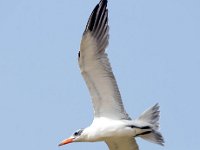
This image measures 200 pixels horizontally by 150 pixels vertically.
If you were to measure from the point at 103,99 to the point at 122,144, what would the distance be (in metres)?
0.91

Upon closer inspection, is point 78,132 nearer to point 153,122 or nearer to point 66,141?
point 66,141

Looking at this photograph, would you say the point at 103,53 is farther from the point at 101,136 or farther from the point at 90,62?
the point at 101,136

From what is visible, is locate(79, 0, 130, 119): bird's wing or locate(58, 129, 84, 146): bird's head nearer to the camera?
locate(79, 0, 130, 119): bird's wing

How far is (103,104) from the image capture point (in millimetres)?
13539

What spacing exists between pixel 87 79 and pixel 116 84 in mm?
512

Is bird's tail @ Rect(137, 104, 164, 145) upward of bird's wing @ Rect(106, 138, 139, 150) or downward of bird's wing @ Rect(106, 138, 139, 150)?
upward

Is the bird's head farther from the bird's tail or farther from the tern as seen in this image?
the bird's tail

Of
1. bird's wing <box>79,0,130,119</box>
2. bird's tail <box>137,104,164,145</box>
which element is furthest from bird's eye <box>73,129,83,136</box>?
bird's tail <box>137,104,164,145</box>

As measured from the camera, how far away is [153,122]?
13711mm

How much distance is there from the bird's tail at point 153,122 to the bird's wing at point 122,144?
1.45 feet

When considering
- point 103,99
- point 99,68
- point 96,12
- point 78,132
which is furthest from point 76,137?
point 96,12

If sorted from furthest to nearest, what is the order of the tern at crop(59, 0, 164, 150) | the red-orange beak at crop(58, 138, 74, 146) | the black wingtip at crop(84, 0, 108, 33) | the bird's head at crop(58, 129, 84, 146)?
the red-orange beak at crop(58, 138, 74, 146) < the bird's head at crop(58, 129, 84, 146) < the black wingtip at crop(84, 0, 108, 33) < the tern at crop(59, 0, 164, 150)

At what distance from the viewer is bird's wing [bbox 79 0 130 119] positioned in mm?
13258

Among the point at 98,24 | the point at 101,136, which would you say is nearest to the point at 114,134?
the point at 101,136
